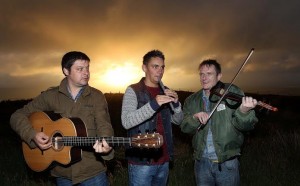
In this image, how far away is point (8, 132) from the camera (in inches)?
653

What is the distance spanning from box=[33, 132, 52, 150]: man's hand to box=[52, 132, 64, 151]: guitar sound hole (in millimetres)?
78

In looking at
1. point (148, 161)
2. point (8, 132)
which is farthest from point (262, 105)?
point (8, 132)

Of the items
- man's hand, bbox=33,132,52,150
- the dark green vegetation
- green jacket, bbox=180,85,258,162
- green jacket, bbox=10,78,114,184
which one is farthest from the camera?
the dark green vegetation

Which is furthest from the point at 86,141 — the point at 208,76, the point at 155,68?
the point at 208,76

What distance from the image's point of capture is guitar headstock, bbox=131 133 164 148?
3598 millimetres

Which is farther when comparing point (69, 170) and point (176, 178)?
point (176, 178)

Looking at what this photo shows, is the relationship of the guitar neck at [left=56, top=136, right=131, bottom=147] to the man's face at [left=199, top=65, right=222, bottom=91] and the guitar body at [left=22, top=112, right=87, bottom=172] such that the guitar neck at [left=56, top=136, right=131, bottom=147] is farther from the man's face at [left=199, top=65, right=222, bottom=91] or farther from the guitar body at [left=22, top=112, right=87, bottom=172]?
the man's face at [left=199, top=65, right=222, bottom=91]

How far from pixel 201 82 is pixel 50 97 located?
78.6 inches

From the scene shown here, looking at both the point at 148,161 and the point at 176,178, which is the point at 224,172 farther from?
the point at 176,178

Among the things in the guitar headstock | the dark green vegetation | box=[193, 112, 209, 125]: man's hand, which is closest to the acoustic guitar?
the guitar headstock

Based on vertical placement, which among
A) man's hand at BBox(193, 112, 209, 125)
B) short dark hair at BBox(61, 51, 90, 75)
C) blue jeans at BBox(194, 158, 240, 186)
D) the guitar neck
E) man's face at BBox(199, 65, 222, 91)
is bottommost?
blue jeans at BBox(194, 158, 240, 186)

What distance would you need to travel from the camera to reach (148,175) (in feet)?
13.5

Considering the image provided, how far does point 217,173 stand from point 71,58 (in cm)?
235

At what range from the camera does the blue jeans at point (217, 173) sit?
13.5 ft
